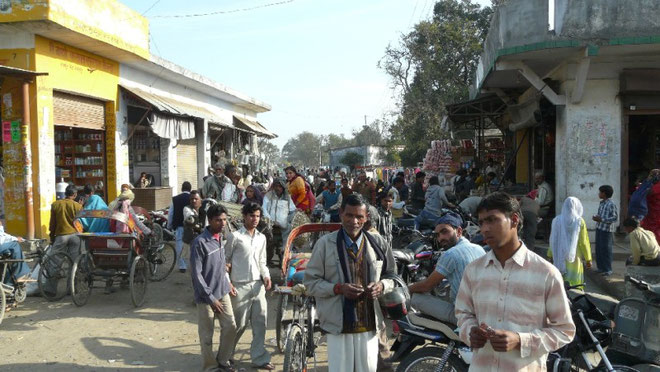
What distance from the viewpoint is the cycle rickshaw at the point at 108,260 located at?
24.7 ft

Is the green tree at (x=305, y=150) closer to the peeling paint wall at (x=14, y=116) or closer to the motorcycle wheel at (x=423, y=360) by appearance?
the peeling paint wall at (x=14, y=116)

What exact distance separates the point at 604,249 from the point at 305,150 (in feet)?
335

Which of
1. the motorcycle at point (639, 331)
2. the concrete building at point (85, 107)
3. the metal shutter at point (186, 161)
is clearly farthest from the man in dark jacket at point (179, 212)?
the metal shutter at point (186, 161)

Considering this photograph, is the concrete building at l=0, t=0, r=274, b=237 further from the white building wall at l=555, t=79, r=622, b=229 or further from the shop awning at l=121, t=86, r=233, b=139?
the white building wall at l=555, t=79, r=622, b=229

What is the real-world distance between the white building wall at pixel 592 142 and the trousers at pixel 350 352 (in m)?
8.61

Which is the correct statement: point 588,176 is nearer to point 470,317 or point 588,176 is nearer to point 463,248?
point 463,248

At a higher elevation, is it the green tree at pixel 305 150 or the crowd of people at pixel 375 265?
the green tree at pixel 305 150

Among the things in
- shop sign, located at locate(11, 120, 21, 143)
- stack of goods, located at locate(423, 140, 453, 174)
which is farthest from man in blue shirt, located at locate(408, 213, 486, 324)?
stack of goods, located at locate(423, 140, 453, 174)

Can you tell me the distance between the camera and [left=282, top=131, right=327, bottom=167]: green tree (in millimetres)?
104294

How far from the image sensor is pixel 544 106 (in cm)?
1223

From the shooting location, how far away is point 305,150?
361ft

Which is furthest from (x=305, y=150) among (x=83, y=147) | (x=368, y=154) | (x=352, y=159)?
(x=83, y=147)

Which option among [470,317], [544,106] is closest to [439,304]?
[470,317]

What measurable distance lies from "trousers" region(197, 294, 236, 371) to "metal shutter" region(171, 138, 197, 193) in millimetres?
13657
